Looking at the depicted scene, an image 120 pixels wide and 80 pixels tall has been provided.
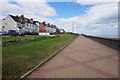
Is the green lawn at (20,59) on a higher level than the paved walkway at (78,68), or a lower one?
higher

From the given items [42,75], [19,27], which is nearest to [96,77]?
[42,75]

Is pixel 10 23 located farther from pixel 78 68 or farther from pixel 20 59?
pixel 78 68

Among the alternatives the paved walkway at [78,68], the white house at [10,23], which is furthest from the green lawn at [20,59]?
the white house at [10,23]

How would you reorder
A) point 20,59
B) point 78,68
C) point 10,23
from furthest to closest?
point 10,23 → point 20,59 → point 78,68

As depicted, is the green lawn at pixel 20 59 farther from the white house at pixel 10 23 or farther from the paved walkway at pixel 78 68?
the white house at pixel 10 23

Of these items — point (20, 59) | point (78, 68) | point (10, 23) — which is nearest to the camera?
point (78, 68)

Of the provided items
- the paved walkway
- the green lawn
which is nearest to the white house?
the green lawn

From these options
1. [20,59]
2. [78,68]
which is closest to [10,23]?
[20,59]

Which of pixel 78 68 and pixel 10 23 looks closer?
pixel 78 68

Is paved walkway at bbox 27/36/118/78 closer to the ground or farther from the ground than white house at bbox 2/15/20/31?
closer to the ground

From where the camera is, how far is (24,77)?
11.2ft

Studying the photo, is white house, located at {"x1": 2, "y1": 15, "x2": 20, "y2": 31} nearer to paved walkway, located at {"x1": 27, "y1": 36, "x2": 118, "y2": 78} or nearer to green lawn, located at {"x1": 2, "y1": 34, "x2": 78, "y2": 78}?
green lawn, located at {"x1": 2, "y1": 34, "x2": 78, "y2": 78}

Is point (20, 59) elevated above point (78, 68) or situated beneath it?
elevated above

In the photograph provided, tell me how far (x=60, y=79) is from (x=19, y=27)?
133ft
